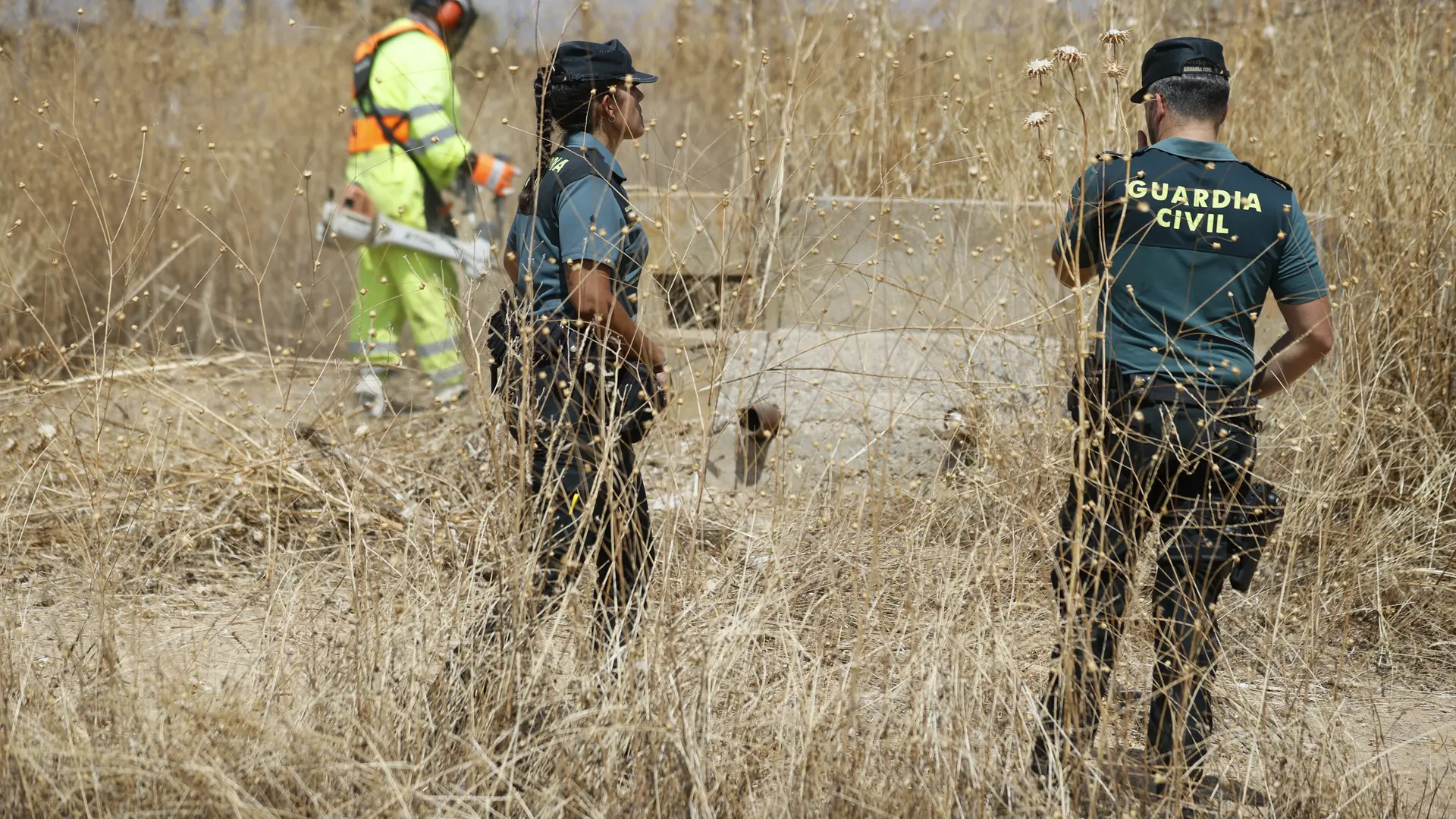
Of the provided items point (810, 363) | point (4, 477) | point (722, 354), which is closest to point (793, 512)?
point (810, 363)

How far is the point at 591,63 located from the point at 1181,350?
1447 mm

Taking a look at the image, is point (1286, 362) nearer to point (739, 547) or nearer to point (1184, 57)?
point (1184, 57)

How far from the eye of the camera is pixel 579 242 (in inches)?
105

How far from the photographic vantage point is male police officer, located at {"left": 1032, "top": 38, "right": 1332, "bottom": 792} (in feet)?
7.84

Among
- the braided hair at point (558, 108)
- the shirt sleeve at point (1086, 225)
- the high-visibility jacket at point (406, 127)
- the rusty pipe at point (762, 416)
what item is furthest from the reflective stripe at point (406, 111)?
the shirt sleeve at point (1086, 225)

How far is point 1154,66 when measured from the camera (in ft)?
8.23

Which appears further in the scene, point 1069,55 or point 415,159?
point 415,159

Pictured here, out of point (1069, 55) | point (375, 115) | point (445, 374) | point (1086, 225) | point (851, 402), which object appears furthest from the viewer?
point (445, 374)

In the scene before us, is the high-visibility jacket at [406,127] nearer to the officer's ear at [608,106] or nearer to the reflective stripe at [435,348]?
the reflective stripe at [435,348]

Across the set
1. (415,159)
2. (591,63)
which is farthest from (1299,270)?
(415,159)

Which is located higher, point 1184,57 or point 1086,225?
point 1184,57

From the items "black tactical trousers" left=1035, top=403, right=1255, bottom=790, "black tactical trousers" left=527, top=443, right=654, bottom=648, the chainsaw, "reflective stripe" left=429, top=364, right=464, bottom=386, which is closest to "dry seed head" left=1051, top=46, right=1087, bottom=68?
"black tactical trousers" left=1035, top=403, right=1255, bottom=790

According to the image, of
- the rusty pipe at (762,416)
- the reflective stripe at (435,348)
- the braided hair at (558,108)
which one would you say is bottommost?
the reflective stripe at (435,348)

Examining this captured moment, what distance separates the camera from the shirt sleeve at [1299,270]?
2451 millimetres
